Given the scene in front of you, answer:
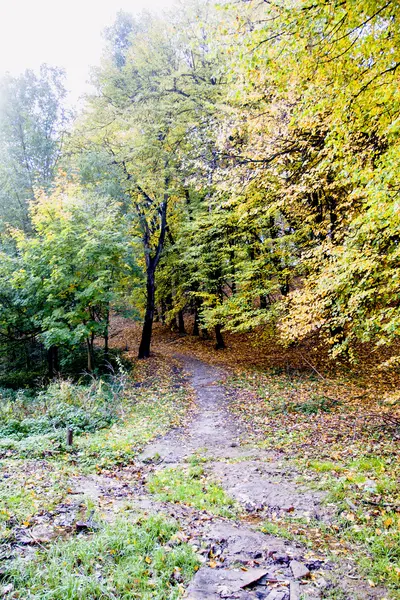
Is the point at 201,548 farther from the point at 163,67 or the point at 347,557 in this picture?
the point at 163,67

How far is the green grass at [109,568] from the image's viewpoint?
9.45ft

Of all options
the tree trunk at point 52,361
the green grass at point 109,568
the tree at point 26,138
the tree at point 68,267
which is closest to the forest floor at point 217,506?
the green grass at point 109,568

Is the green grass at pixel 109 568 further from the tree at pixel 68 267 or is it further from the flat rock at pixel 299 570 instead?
the tree at pixel 68 267

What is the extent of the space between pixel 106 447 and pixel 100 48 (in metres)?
17.9

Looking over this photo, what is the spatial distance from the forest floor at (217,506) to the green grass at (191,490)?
0.02 meters

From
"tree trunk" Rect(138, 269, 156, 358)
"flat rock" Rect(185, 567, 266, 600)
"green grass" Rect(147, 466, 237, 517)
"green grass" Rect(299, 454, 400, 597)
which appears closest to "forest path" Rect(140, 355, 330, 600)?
"flat rock" Rect(185, 567, 266, 600)

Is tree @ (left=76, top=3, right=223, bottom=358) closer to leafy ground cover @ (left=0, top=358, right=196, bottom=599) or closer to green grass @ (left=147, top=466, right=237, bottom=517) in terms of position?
leafy ground cover @ (left=0, top=358, right=196, bottom=599)

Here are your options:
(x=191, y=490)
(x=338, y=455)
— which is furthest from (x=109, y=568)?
(x=338, y=455)

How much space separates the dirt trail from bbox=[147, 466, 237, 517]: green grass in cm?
14

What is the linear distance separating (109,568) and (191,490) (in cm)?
212

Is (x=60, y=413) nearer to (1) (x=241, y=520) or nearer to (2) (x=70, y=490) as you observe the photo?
(2) (x=70, y=490)

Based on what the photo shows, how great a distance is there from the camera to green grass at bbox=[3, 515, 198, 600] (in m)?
2.88

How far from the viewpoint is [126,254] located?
12961 mm

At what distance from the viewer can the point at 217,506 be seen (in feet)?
15.8
